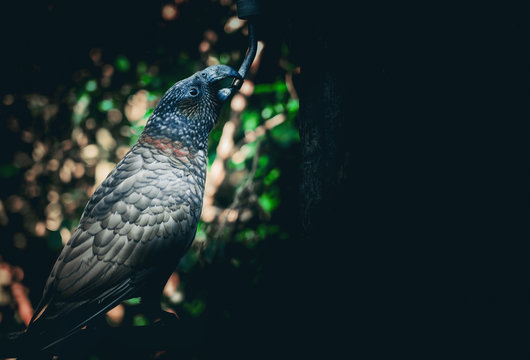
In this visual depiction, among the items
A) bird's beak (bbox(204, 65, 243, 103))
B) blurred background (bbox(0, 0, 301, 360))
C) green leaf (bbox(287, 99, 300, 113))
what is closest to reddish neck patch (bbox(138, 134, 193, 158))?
bird's beak (bbox(204, 65, 243, 103))

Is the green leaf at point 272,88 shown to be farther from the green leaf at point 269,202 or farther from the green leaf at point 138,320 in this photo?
the green leaf at point 138,320

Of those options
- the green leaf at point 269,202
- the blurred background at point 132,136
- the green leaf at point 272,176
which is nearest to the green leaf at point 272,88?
the blurred background at point 132,136

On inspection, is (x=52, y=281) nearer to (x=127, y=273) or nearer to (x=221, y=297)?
(x=127, y=273)

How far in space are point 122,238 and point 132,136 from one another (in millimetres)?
1004

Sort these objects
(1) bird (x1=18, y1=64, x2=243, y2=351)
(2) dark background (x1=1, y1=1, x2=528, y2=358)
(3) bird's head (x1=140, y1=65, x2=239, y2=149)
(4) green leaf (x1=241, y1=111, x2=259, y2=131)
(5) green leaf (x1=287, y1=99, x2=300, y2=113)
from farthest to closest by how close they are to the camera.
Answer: (4) green leaf (x1=241, y1=111, x2=259, y2=131)
(5) green leaf (x1=287, y1=99, x2=300, y2=113)
(3) bird's head (x1=140, y1=65, x2=239, y2=149)
(1) bird (x1=18, y1=64, x2=243, y2=351)
(2) dark background (x1=1, y1=1, x2=528, y2=358)

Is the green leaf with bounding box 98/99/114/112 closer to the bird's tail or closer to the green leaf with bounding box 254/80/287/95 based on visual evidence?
the green leaf with bounding box 254/80/287/95

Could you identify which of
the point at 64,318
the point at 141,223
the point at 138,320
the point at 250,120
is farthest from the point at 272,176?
the point at 138,320

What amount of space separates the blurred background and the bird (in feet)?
1.81

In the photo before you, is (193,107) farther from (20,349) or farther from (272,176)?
(20,349)

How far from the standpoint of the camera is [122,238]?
87 centimetres

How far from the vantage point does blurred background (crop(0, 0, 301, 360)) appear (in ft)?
5.12

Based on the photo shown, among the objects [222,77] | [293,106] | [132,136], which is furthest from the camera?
[132,136]

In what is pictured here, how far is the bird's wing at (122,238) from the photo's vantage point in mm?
835

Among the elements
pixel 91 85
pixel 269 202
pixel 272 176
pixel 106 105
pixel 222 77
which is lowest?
pixel 269 202
